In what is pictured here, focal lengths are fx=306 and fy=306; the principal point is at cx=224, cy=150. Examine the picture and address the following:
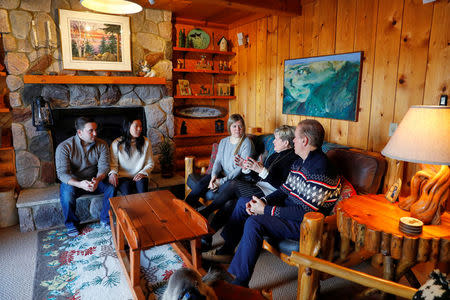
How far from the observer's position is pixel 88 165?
305cm

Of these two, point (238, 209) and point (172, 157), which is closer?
point (238, 209)

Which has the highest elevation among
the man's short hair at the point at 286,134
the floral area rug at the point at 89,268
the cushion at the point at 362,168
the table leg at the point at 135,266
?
the man's short hair at the point at 286,134

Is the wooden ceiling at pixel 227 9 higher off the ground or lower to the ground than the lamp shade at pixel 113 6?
higher

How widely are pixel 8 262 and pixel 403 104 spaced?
335 centimetres

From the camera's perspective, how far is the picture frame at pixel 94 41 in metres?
3.39

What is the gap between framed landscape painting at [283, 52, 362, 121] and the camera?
110 inches

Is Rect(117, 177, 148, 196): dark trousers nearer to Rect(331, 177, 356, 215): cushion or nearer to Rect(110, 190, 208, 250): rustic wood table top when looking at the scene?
Rect(110, 190, 208, 250): rustic wood table top

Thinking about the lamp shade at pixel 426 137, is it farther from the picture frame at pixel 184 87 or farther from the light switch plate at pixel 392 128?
the picture frame at pixel 184 87

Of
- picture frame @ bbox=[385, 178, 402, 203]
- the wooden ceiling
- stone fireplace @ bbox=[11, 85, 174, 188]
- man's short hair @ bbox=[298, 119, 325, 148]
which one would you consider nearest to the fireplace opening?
stone fireplace @ bbox=[11, 85, 174, 188]

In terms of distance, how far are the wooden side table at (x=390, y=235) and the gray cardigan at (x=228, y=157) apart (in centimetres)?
120

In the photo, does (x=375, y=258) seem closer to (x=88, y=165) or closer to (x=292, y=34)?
(x=292, y=34)

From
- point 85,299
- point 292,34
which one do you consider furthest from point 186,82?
point 85,299

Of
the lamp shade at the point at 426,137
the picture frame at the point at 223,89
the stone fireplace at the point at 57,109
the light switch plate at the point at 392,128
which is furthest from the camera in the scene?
the picture frame at the point at 223,89

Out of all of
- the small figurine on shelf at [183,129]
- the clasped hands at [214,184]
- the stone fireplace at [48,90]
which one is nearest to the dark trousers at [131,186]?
the stone fireplace at [48,90]
